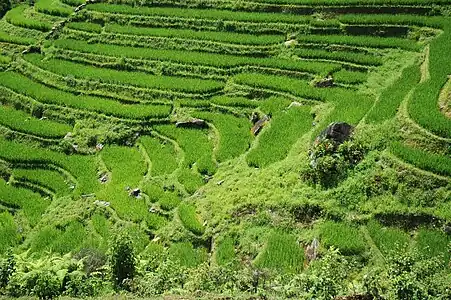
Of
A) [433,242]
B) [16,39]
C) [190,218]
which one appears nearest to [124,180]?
[190,218]

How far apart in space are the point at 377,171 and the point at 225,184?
5.02 m

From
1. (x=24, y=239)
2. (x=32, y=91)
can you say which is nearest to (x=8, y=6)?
(x=32, y=91)

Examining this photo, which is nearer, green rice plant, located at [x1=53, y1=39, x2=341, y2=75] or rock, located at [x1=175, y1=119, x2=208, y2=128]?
rock, located at [x1=175, y1=119, x2=208, y2=128]

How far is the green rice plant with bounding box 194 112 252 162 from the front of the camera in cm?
2172

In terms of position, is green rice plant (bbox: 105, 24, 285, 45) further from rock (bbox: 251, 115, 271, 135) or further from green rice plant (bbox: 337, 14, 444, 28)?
rock (bbox: 251, 115, 271, 135)

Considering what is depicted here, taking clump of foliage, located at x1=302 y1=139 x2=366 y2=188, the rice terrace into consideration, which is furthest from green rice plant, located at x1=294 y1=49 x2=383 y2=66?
clump of foliage, located at x1=302 y1=139 x2=366 y2=188

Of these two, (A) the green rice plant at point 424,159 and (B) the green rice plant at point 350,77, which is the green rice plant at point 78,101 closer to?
(B) the green rice plant at point 350,77

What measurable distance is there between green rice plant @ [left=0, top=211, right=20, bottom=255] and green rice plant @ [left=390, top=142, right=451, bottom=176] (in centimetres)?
1274

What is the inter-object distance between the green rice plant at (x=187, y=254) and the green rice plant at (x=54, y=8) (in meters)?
19.4

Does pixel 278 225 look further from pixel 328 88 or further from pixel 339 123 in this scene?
pixel 328 88

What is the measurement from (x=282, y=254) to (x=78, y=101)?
13.8m

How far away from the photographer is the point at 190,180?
68.3 feet

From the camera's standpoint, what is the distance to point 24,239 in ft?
66.9

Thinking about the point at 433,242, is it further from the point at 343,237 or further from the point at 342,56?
the point at 342,56
